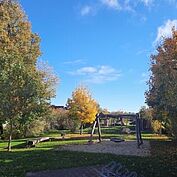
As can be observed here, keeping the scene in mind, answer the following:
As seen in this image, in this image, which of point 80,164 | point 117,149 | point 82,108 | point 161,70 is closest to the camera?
point 80,164

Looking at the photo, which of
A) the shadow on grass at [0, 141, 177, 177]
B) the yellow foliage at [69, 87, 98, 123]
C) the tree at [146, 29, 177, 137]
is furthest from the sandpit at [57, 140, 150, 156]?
the yellow foliage at [69, 87, 98, 123]

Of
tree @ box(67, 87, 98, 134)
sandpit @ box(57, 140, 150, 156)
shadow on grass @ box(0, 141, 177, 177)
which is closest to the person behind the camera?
shadow on grass @ box(0, 141, 177, 177)

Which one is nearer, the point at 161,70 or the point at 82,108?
the point at 161,70

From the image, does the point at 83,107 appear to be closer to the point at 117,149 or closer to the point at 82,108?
the point at 82,108

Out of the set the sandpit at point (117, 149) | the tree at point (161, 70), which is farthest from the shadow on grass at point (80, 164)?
the tree at point (161, 70)

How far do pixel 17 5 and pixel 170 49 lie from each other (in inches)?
710

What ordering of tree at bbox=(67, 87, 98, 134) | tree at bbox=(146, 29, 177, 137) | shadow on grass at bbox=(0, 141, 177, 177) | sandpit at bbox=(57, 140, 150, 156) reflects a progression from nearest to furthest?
shadow on grass at bbox=(0, 141, 177, 177) → sandpit at bbox=(57, 140, 150, 156) → tree at bbox=(146, 29, 177, 137) → tree at bbox=(67, 87, 98, 134)

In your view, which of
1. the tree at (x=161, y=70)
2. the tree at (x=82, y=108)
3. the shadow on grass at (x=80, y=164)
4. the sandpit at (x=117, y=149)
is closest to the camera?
the shadow on grass at (x=80, y=164)

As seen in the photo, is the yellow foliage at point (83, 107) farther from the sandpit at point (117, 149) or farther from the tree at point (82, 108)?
the sandpit at point (117, 149)

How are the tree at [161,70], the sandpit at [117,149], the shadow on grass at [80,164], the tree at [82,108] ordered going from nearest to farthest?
the shadow on grass at [80,164], the sandpit at [117,149], the tree at [161,70], the tree at [82,108]

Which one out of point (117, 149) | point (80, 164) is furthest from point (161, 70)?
point (80, 164)

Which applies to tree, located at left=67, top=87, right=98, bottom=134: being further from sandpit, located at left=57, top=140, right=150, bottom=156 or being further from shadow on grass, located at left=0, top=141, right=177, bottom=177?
shadow on grass, located at left=0, top=141, right=177, bottom=177

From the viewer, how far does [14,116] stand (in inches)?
891

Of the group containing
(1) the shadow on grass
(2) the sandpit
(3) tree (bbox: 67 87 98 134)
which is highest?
(3) tree (bbox: 67 87 98 134)
